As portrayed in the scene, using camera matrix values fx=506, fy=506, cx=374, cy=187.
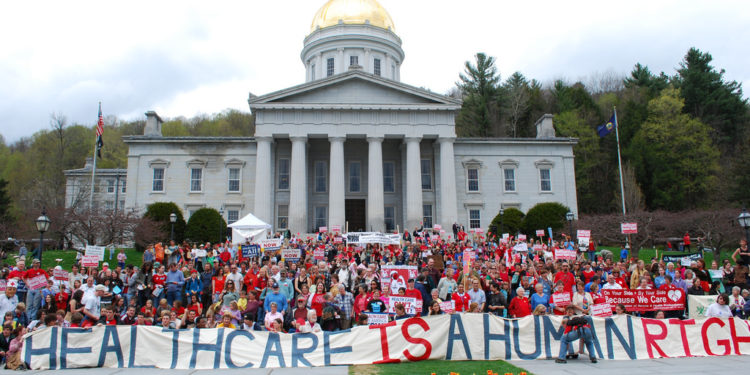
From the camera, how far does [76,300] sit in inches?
512

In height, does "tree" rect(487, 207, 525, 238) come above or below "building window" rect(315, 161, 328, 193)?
below

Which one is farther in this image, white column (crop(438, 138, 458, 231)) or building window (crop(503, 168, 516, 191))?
building window (crop(503, 168, 516, 191))

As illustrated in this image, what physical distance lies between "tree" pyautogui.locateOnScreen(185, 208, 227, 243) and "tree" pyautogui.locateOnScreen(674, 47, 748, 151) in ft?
155

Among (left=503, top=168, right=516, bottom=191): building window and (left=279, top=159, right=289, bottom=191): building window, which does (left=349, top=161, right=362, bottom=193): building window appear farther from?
(left=503, top=168, right=516, bottom=191): building window

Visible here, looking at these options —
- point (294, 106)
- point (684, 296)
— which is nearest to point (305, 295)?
point (684, 296)

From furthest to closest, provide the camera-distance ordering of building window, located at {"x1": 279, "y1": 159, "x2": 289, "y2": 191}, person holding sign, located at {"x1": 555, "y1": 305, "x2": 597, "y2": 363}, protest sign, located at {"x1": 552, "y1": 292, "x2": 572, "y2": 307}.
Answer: building window, located at {"x1": 279, "y1": 159, "x2": 289, "y2": 191} → protest sign, located at {"x1": 552, "y1": 292, "x2": 572, "y2": 307} → person holding sign, located at {"x1": 555, "y1": 305, "x2": 597, "y2": 363}

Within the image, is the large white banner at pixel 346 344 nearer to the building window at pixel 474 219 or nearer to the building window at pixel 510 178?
the building window at pixel 474 219

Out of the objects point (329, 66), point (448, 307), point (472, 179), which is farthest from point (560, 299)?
point (329, 66)

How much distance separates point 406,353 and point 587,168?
153 ft

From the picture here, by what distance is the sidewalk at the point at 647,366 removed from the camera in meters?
9.09

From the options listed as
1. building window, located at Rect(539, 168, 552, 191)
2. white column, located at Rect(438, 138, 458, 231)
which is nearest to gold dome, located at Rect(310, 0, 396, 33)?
white column, located at Rect(438, 138, 458, 231)

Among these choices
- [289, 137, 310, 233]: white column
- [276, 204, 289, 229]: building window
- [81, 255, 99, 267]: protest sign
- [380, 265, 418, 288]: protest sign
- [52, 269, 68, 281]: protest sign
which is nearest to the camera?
[52, 269, 68, 281]: protest sign

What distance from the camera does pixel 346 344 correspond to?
→ 34.1ft

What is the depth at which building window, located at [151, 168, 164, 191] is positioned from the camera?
3897cm
